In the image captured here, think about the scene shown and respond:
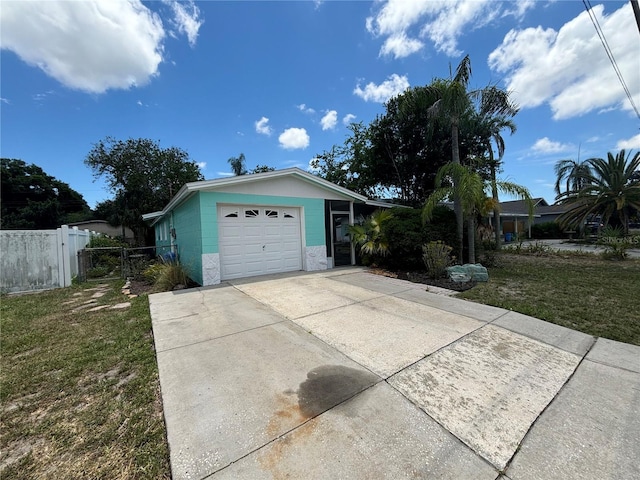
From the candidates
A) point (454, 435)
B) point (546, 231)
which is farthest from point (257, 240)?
point (546, 231)

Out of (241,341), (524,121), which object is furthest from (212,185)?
(524,121)

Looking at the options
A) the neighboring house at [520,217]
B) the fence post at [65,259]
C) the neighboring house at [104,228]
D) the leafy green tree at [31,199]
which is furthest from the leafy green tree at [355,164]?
the leafy green tree at [31,199]

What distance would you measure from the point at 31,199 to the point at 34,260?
27283 millimetres

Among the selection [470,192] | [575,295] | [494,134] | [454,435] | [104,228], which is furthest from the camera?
[104,228]

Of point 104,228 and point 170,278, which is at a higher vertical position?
point 104,228

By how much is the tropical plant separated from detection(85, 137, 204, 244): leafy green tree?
17319mm

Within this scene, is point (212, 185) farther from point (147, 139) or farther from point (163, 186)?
point (147, 139)

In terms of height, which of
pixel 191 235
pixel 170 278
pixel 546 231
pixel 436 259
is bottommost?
pixel 170 278

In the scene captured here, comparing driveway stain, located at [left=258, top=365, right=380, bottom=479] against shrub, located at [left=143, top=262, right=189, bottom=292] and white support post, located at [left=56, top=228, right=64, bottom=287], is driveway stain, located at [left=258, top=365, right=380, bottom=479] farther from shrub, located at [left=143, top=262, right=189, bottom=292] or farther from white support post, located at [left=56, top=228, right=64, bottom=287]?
white support post, located at [left=56, top=228, right=64, bottom=287]

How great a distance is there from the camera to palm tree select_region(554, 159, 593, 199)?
55.1ft

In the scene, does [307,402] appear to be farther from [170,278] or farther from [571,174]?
[571,174]

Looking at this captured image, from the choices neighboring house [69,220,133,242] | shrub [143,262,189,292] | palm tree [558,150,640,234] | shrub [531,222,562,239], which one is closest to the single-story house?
shrub [143,262,189,292]

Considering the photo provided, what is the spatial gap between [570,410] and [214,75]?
13352mm

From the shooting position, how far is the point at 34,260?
7336 mm
